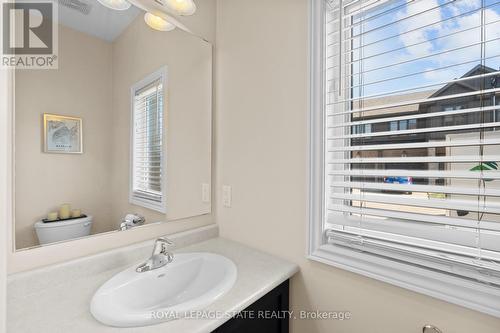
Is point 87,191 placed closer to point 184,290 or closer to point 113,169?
point 113,169

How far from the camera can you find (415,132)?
86 cm

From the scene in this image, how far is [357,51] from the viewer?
3.32ft

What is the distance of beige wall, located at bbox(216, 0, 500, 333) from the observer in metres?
0.92

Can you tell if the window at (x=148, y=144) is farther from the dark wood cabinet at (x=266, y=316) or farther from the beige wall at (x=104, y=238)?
the dark wood cabinet at (x=266, y=316)

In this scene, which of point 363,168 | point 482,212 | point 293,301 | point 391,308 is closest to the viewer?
point 482,212

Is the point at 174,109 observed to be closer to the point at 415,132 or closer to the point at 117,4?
the point at 117,4

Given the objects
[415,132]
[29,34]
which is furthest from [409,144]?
[29,34]

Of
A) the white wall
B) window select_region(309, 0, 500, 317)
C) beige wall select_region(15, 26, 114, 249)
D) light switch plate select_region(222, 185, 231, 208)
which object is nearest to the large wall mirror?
beige wall select_region(15, 26, 114, 249)

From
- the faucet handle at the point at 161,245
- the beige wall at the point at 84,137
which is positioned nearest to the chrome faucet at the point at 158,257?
the faucet handle at the point at 161,245

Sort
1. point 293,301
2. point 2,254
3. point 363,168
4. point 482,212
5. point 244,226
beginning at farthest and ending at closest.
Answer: point 244,226
point 293,301
point 363,168
point 482,212
point 2,254

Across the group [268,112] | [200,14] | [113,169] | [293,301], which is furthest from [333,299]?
[200,14]

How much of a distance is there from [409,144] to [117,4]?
1328mm

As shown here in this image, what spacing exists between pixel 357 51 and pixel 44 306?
1.46 meters

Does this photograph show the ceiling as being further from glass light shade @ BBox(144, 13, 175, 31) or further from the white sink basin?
the white sink basin
